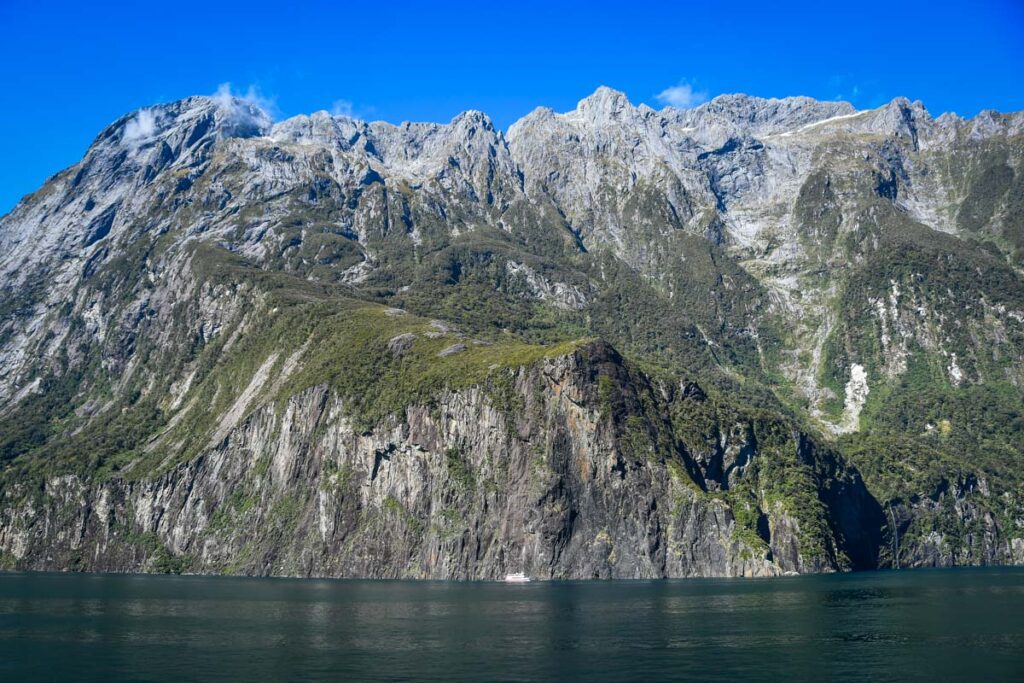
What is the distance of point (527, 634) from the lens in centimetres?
10250

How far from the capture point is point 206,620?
120 m

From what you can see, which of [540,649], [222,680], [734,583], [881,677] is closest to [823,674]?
[881,677]

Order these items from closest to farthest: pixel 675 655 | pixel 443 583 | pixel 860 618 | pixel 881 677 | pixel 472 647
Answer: pixel 881 677 → pixel 675 655 → pixel 472 647 → pixel 860 618 → pixel 443 583

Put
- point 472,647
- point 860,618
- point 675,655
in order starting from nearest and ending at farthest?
point 675,655 → point 472,647 → point 860,618

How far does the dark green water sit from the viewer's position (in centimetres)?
8119

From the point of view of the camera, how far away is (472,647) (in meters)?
93.9

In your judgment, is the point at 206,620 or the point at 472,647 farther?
the point at 206,620

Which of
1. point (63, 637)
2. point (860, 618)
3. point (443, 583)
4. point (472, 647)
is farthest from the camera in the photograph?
point (443, 583)

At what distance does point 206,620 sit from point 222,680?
45620mm

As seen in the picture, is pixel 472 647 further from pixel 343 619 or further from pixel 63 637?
pixel 63 637

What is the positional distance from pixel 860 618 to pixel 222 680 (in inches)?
2922

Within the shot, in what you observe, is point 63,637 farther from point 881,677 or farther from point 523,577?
point 523,577

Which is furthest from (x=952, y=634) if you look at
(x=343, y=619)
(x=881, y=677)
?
(x=343, y=619)

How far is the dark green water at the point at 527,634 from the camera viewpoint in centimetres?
8119
